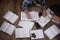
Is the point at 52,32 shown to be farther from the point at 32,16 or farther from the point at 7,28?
the point at 7,28

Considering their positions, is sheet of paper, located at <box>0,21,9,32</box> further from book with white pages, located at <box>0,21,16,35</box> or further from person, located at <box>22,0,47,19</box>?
person, located at <box>22,0,47,19</box>

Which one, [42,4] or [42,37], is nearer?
[42,37]

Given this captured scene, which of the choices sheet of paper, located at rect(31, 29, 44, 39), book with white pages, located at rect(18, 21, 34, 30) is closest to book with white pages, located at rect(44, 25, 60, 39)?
sheet of paper, located at rect(31, 29, 44, 39)

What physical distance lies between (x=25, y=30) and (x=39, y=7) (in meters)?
0.43

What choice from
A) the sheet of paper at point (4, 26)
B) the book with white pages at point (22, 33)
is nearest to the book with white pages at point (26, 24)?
the book with white pages at point (22, 33)

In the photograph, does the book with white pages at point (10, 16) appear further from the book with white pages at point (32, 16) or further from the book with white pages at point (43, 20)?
the book with white pages at point (43, 20)

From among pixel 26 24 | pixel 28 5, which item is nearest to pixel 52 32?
pixel 26 24

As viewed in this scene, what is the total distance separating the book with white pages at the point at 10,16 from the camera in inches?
81.0

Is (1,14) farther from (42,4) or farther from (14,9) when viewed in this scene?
(42,4)

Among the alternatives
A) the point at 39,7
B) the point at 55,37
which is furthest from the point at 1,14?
the point at 55,37

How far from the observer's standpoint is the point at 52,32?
6.42 ft

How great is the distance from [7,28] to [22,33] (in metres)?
0.21

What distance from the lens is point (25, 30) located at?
6.42 feet

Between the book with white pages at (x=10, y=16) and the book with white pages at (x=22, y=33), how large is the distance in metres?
0.17
